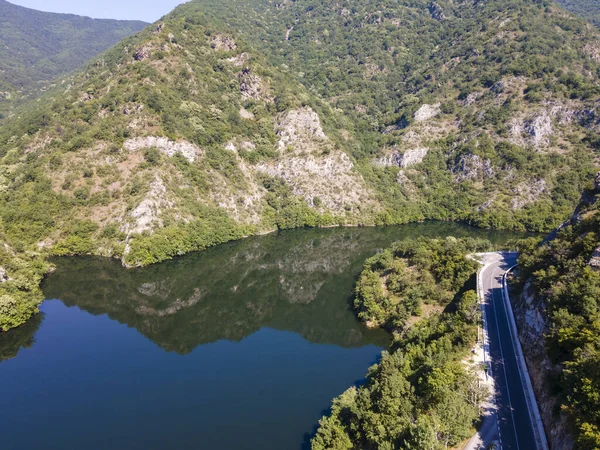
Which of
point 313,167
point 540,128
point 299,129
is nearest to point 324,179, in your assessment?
point 313,167

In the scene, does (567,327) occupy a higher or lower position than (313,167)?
lower

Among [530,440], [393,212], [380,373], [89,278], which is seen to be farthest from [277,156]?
[530,440]

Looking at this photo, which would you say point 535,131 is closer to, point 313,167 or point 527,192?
point 527,192

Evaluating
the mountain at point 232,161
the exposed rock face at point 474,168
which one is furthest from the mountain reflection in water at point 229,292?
the exposed rock face at point 474,168

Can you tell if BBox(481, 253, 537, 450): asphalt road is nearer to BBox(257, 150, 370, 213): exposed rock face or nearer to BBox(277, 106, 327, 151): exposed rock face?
BBox(257, 150, 370, 213): exposed rock face

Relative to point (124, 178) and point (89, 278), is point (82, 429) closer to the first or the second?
point (89, 278)
